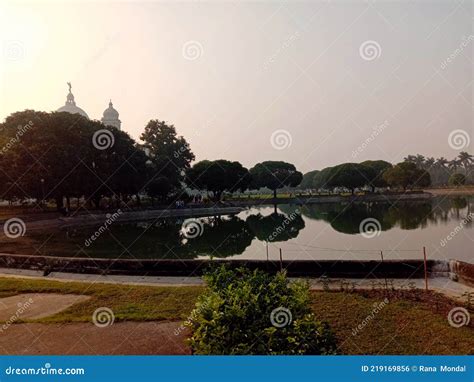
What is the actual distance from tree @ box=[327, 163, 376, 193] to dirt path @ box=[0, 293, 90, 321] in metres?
81.7

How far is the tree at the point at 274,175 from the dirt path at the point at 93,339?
7744cm

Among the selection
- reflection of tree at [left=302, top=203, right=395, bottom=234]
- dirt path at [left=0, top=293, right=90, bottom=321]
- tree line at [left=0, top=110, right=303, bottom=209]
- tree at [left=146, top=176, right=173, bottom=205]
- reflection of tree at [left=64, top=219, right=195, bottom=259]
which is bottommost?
reflection of tree at [left=302, top=203, right=395, bottom=234]

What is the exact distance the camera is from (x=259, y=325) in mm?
5215

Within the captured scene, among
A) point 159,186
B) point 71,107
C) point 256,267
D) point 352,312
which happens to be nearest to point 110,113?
point 71,107

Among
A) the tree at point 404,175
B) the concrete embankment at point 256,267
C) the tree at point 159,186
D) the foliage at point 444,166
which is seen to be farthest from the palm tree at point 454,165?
the concrete embankment at point 256,267

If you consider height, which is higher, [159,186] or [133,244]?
[159,186]

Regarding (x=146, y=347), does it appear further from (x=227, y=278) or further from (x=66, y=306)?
(x=66, y=306)

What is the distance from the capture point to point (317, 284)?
11.5 meters

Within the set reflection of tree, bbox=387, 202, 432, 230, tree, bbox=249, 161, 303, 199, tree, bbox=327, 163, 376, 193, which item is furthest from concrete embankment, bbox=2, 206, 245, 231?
tree, bbox=327, 163, 376, 193

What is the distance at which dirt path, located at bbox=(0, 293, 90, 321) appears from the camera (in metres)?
9.74

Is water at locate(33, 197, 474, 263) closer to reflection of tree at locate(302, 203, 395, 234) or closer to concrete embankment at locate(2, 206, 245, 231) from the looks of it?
reflection of tree at locate(302, 203, 395, 234)

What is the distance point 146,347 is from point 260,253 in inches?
597

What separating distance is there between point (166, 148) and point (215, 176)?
9.84 meters

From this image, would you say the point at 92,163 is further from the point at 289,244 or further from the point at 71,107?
the point at 71,107
